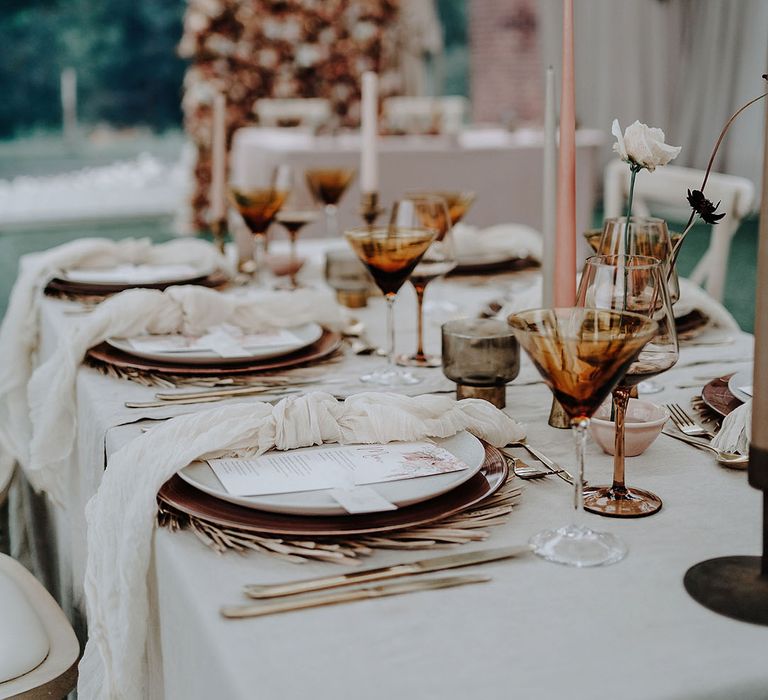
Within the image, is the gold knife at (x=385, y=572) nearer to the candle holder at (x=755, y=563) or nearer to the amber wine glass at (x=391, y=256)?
the candle holder at (x=755, y=563)

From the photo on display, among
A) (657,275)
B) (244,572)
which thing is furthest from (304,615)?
(657,275)

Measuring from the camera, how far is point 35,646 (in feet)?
3.87

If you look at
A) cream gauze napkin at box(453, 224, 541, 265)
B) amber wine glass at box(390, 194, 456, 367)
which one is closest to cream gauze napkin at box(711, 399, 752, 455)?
amber wine glass at box(390, 194, 456, 367)

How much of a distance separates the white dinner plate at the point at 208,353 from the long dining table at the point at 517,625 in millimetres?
486

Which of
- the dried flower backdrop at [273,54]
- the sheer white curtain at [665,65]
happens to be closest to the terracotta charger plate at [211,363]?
the dried flower backdrop at [273,54]

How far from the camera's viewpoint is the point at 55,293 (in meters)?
1.85

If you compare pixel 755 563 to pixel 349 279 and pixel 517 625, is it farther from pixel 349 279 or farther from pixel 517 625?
pixel 349 279

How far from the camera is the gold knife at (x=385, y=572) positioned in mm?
734

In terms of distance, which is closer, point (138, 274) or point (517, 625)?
point (517, 625)

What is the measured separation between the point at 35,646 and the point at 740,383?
88 cm

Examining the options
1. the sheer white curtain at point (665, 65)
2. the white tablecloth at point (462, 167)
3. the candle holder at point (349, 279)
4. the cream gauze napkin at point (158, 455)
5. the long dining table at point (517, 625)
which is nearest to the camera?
the long dining table at point (517, 625)

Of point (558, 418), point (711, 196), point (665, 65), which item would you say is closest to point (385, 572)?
point (558, 418)

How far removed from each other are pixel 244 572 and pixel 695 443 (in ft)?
1.72

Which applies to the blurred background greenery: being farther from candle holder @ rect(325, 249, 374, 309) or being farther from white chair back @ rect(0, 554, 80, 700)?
white chair back @ rect(0, 554, 80, 700)
